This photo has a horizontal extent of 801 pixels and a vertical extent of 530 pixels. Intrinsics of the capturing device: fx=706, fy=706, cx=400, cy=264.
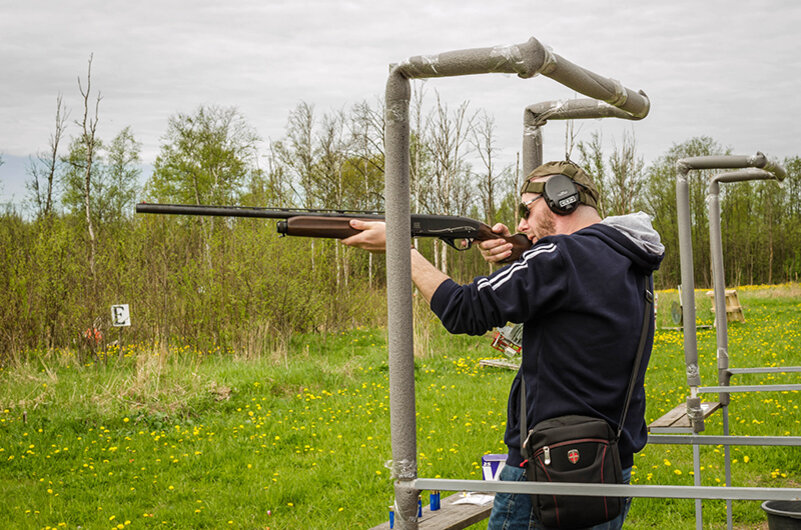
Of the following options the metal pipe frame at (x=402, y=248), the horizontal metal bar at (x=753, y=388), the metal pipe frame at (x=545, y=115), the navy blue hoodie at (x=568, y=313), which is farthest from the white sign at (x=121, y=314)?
the metal pipe frame at (x=402, y=248)

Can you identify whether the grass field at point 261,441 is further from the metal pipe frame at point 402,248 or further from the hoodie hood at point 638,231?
the metal pipe frame at point 402,248

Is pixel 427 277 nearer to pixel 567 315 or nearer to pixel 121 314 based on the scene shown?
pixel 567 315

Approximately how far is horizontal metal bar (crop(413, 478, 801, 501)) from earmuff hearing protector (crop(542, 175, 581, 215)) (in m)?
1.04

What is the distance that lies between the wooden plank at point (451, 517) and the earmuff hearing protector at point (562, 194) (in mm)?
1326

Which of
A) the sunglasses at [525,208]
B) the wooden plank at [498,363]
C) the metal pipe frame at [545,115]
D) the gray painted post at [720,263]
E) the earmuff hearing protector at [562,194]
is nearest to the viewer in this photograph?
the earmuff hearing protector at [562,194]

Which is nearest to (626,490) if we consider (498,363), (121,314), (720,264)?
(720,264)

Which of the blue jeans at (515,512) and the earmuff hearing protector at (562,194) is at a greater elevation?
the earmuff hearing protector at (562,194)

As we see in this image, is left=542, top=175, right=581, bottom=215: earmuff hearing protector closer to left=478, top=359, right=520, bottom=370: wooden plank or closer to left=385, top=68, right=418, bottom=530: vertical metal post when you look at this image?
left=385, top=68, right=418, bottom=530: vertical metal post

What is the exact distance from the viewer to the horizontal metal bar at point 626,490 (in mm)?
1670

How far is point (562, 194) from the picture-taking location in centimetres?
247

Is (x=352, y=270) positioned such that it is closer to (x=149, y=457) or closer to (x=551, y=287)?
(x=149, y=457)

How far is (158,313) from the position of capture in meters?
13.3

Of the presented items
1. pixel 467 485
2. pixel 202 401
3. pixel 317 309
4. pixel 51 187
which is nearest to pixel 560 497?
pixel 467 485

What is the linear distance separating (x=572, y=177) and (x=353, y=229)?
0.84 metres
